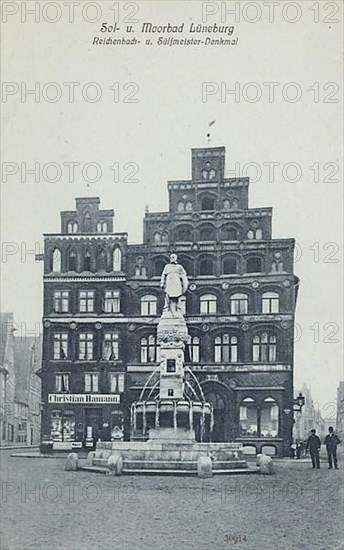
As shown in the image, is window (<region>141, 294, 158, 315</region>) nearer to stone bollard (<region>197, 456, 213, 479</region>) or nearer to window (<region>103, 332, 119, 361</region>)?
window (<region>103, 332, 119, 361</region>)

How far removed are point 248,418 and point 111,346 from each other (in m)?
5.02

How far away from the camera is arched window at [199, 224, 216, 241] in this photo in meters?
26.3

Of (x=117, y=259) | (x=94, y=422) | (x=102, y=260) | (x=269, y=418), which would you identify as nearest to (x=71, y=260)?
(x=102, y=260)

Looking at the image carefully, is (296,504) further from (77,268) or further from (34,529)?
(77,268)

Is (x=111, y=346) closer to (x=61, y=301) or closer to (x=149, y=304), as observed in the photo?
(x=149, y=304)

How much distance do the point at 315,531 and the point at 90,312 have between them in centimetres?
1631

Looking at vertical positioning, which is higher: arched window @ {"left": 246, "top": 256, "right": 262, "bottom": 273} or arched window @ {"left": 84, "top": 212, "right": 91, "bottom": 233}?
arched window @ {"left": 84, "top": 212, "right": 91, "bottom": 233}

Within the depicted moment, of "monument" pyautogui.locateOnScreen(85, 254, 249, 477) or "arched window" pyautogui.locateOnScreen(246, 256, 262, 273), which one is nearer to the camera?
"monument" pyautogui.locateOnScreen(85, 254, 249, 477)

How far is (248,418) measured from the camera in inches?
1016

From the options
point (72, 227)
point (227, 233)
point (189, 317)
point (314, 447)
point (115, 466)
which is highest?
point (227, 233)

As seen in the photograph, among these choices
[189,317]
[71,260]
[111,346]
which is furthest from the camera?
[111,346]

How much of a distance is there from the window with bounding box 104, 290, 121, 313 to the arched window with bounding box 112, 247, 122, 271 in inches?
30.8

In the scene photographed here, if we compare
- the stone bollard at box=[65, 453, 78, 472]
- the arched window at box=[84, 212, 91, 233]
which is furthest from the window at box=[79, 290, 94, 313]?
the stone bollard at box=[65, 453, 78, 472]

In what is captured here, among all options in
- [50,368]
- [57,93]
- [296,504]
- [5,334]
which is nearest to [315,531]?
[296,504]
